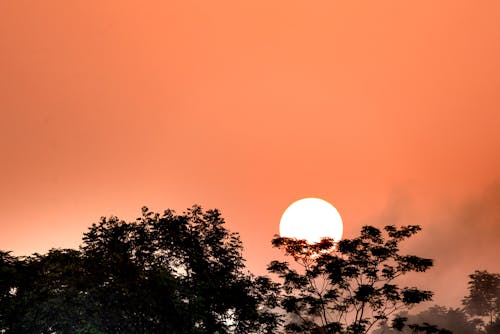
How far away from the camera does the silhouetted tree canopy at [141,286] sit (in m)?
30.3

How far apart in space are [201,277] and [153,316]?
→ 4593 millimetres

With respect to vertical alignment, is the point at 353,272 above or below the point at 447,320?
below

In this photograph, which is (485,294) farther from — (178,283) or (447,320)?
(178,283)

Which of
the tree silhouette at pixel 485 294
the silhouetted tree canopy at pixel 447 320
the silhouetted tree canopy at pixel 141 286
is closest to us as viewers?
the silhouetted tree canopy at pixel 141 286

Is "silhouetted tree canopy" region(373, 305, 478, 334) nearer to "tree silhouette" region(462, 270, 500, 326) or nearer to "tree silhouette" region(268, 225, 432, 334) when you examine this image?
"tree silhouette" region(462, 270, 500, 326)

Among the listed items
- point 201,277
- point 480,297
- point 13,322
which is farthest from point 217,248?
point 480,297

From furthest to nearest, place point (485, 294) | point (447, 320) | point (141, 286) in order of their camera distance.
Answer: point (447, 320) → point (485, 294) → point (141, 286)

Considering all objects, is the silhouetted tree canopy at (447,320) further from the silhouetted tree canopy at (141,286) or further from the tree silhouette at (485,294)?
the silhouetted tree canopy at (141,286)

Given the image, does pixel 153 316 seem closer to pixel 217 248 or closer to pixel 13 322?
pixel 217 248

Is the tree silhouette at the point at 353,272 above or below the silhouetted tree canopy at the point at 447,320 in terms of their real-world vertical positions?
below

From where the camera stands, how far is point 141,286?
30.5 metres

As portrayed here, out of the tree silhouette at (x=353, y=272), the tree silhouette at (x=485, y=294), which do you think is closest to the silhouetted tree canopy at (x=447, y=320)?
the tree silhouette at (x=485, y=294)

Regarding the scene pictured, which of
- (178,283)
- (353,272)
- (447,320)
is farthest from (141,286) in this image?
(447,320)

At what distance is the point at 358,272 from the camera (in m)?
34.8
